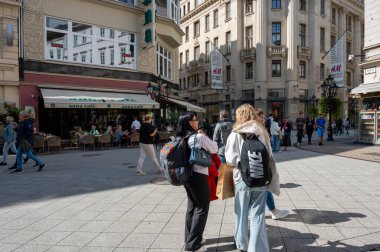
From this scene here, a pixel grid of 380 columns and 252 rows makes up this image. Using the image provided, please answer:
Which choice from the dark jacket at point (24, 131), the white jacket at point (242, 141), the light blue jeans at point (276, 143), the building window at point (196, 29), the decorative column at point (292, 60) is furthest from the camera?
the building window at point (196, 29)

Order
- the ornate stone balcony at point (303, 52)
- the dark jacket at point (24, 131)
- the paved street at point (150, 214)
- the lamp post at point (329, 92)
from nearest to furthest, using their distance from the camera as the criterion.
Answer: the paved street at point (150, 214), the dark jacket at point (24, 131), the lamp post at point (329, 92), the ornate stone balcony at point (303, 52)

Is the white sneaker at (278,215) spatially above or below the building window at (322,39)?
below

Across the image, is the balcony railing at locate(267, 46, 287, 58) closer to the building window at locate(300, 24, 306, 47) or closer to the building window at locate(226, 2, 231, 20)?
the building window at locate(300, 24, 306, 47)

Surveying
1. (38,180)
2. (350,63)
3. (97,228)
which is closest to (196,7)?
(350,63)

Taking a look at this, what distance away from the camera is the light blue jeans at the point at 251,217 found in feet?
10.5

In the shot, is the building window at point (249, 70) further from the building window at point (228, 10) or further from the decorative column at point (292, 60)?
the building window at point (228, 10)

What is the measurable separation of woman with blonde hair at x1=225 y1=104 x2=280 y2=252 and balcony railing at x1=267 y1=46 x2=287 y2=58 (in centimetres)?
3415

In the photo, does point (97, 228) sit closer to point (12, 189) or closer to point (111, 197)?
point (111, 197)

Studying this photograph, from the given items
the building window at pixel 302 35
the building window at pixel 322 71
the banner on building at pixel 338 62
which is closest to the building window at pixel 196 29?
the building window at pixel 302 35

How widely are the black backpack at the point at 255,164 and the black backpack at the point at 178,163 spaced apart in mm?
677

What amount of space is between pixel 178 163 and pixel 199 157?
0.86ft

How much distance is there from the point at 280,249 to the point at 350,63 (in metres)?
48.2

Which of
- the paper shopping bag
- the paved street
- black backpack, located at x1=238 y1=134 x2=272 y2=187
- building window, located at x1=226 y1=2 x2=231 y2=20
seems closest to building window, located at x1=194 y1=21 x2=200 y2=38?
building window, located at x1=226 y1=2 x2=231 y2=20

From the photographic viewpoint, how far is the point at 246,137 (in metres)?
3.30
